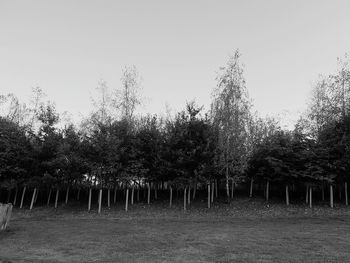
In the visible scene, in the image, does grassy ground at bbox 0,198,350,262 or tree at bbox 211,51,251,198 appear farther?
tree at bbox 211,51,251,198

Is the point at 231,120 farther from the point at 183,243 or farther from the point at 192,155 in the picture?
the point at 183,243

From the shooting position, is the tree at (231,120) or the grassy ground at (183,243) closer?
the grassy ground at (183,243)

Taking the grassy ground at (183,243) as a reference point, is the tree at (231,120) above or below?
above

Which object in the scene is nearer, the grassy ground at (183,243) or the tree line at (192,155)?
the grassy ground at (183,243)

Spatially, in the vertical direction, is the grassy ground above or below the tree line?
below

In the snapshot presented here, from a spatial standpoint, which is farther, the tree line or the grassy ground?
the tree line

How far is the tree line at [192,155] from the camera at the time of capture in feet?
84.5

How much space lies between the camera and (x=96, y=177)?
91.4ft

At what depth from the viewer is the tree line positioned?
84.5 ft

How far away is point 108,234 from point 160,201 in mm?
14039

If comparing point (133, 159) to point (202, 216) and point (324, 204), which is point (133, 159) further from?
point (324, 204)

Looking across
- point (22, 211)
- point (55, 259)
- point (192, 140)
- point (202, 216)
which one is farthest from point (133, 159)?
point (55, 259)

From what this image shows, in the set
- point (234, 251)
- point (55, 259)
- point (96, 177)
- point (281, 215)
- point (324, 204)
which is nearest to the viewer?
point (55, 259)

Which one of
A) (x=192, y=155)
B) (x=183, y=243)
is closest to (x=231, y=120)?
(x=192, y=155)
